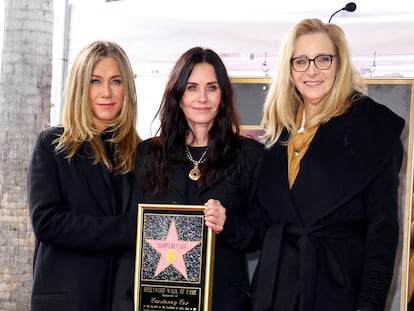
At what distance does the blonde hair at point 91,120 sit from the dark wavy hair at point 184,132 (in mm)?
176

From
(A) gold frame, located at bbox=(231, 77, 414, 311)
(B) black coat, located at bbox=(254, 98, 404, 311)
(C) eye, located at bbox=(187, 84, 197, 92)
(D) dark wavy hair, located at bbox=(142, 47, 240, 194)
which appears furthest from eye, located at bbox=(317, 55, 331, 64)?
(A) gold frame, located at bbox=(231, 77, 414, 311)

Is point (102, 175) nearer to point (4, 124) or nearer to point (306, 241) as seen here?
point (306, 241)

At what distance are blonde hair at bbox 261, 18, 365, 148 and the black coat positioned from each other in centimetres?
6

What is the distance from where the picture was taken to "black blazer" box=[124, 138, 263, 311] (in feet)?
10.8

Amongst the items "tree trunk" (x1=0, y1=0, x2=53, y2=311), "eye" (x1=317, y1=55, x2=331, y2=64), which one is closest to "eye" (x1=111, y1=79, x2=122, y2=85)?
"eye" (x1=317, y1=55, x2=331, y2=64)

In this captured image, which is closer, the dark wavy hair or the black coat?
the black coat

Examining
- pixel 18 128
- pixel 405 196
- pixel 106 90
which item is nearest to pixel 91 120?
pixel 106 90

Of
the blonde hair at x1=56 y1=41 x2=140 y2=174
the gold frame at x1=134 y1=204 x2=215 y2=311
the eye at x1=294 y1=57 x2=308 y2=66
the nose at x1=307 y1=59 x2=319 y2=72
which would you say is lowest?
the gold frame at x1=134 y1=204 x2=215 y2=311

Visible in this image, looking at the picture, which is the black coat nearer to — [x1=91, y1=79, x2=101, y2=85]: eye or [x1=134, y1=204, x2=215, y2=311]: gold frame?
[x1=134, y1=204, x2=215, y2=311]: gold frame

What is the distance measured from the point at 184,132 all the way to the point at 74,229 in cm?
66

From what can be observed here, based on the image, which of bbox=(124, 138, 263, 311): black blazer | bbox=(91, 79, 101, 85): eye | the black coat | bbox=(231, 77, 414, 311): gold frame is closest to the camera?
the black coat

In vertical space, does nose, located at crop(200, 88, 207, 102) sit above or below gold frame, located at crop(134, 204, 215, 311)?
above

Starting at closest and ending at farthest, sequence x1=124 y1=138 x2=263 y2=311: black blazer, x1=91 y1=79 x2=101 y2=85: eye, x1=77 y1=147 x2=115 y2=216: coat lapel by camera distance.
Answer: x1=124 y1=138 x2=263 y2=311: black blazer
x1=77 y1=147 x2=115 y2=216: coat lapel
x1=91 y1=79 x2=101 y2=85: eye

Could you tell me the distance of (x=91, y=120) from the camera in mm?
3605
